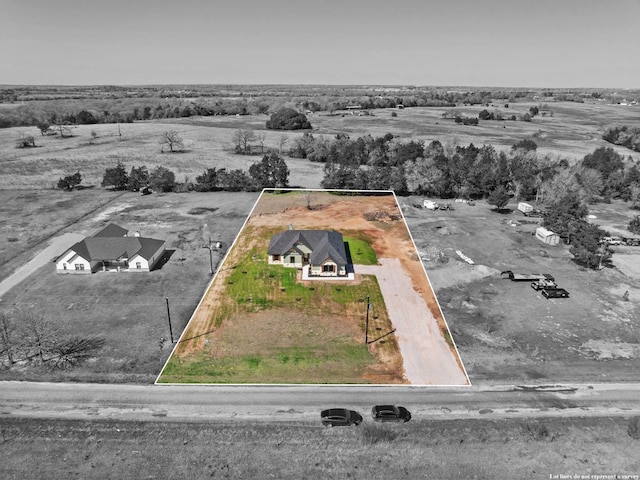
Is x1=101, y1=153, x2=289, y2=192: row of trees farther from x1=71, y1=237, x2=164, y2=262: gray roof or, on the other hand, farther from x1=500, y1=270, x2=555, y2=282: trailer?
x1=500, y1=270, x2=555, y2=282: trailer

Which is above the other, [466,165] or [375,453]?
[466,165]

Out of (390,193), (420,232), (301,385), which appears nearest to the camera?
(301,385)

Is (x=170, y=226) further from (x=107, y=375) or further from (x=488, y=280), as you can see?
(x=488, y=280)

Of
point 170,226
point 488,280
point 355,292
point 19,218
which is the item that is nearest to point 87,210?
point 19,218

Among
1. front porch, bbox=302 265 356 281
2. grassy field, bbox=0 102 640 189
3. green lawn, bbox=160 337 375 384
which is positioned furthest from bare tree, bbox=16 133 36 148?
green lawn, bbox=160 337 375 384

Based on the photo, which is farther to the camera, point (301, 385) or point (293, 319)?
point (293, 319)

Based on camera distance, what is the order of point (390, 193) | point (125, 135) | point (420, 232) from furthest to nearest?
point (125, 135) < point (390, 193) < point (420, 232)

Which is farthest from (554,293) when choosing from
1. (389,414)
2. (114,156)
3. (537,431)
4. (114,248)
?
(114,156)
